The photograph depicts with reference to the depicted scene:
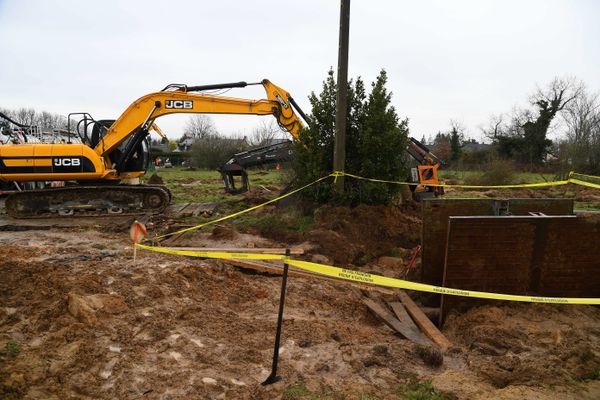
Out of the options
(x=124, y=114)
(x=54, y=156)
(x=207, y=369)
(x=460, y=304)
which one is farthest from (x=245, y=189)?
(x=207, y=369)

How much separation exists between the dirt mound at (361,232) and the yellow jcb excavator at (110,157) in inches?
150

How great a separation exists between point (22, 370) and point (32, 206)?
32.4 feet

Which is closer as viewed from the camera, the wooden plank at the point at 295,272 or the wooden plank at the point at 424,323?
the wooden plank at the point at 424,323

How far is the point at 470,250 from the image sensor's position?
5043 mm

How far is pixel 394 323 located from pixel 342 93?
617 centimetres

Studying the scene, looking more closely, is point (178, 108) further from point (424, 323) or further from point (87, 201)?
point (424, 323)

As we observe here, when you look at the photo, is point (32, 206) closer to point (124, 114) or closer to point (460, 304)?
point (124, 114)

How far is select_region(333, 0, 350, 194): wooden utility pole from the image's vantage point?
952cm

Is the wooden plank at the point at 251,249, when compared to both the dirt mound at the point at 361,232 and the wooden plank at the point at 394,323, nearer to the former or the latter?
the dirt mound at the point at 361,232

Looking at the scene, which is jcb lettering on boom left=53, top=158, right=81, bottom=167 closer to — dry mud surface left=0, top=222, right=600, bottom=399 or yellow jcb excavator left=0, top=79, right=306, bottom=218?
yellow jcb excavator left=0, top=79, right=306, bottom=218

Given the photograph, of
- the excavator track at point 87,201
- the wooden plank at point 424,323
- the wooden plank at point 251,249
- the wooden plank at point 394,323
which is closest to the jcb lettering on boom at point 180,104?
the excavator track at point 87,201

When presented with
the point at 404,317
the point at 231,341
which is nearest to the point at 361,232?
the point at 404,317

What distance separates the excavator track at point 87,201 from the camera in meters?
11.4

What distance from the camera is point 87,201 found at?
11.6m
